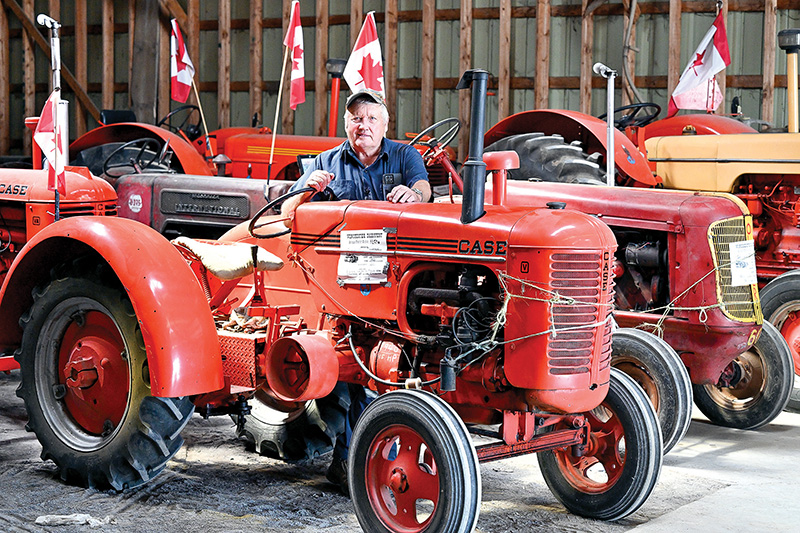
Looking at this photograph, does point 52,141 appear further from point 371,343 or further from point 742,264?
point 742,264

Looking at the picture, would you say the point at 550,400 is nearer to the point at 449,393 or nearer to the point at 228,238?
the point at 449,393

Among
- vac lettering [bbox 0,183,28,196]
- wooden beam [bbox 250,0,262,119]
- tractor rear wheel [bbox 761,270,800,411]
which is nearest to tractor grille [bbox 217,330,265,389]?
vac lettering [bbox 0,183,28,196]

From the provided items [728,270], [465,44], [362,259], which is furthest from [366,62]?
[465,44]

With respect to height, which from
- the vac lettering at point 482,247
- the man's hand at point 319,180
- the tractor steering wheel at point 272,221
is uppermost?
the man's hand at point 319,180

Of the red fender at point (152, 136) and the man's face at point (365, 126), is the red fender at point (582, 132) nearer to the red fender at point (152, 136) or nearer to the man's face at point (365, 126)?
the red fender at point (152, 136)

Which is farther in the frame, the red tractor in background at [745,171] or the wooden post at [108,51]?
the wooden post at [108,51]

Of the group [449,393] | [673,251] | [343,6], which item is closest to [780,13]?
[343,6]

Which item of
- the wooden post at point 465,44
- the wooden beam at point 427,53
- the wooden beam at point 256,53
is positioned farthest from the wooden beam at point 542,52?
the wooden beam at point 256,53

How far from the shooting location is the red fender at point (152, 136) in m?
7.64

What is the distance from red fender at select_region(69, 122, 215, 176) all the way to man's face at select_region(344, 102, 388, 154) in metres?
3.76

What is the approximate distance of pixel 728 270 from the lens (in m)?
4.89

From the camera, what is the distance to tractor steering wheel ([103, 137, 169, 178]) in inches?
268

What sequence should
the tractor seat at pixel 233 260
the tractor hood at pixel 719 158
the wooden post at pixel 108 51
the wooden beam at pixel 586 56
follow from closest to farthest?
the tractor seat at pixel 233 260, the tractor hood at pixel 719 158, the wooden beam at pixel 586 56, the wooden post at pixel 108 51

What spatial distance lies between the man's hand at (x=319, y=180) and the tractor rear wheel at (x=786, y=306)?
10.2 ft
